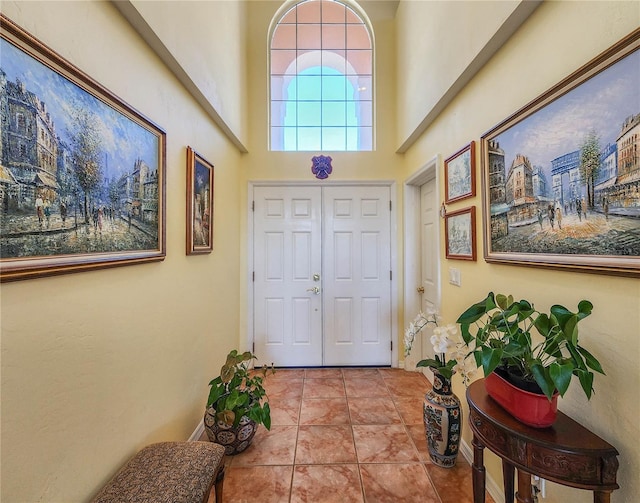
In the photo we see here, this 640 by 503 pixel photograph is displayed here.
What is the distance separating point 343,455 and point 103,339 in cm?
154

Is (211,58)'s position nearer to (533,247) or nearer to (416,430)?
(533,247)

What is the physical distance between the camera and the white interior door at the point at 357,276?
9.77 feet

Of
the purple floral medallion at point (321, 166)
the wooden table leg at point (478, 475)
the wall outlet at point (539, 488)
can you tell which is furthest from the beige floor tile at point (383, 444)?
the purple floral medallion at point (321, 166)

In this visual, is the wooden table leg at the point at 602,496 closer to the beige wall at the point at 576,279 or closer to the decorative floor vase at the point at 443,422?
the beige wall at the point at 576,279

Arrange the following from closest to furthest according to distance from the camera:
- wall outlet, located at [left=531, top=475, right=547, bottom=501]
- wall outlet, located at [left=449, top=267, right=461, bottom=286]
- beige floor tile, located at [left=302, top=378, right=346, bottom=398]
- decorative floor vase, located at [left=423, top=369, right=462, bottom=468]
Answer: wall outlet, located at [left=531, top=475, right=547, bottom=501] → decorative floor vase, located at [left=423, top=369, right=462, bottom=468] → wall outlet, located at [left=449, top=267, right=461, bottom=286] → beige floor tile, located at [left=302, top=378, right=346, bottom=398]

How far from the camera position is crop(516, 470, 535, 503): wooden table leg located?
38.1 inches

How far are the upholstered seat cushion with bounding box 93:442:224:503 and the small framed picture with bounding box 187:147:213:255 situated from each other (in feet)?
3.46

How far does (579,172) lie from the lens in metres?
0.99

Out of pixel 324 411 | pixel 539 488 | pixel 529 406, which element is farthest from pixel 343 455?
pixel 529 406

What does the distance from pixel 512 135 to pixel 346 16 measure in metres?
2.78

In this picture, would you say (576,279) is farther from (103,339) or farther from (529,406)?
(103,339)

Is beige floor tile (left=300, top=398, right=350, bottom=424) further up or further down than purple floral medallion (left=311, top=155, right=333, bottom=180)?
further down

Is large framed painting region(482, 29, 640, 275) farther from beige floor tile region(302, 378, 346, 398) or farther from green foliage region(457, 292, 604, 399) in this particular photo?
beige floor tile region(302, 378, 346, 398)

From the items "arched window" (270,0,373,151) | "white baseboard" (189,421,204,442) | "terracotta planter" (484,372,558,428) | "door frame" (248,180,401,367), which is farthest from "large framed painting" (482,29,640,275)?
"white baseboard" (189,421,204,442)
